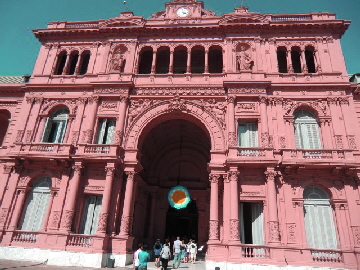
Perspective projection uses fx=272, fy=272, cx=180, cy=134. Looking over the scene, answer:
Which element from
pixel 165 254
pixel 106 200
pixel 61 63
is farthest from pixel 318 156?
pixel 61 63

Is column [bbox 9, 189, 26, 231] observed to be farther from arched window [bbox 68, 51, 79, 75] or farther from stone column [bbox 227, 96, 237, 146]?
stone column [bbox 227, 96, 237, 146]

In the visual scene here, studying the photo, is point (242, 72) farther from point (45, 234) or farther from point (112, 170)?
point (45, 234)

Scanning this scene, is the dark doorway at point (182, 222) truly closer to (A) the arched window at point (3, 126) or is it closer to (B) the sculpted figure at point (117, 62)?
(B) the sculpted figure at point (117, 62)

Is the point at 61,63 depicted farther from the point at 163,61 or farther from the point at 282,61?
the point at 282,61

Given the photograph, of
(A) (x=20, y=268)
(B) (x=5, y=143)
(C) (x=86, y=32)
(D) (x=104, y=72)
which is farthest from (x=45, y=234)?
(C) (x=86, y=32)

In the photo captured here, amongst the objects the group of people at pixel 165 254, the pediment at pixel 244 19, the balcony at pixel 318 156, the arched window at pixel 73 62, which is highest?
the pediment at pixel 244 19

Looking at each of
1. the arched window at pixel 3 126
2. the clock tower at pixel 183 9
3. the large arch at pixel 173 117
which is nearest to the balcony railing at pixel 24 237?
the large arch at pixel 173 117

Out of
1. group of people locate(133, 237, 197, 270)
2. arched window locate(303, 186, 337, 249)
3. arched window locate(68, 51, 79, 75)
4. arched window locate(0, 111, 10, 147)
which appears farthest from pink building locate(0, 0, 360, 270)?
arched window locate(0, 111, 10, 147)

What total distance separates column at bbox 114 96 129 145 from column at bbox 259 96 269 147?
34.0 feet

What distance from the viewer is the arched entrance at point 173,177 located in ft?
83.1

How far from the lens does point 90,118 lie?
21281 mm

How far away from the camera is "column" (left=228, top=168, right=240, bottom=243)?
55.4ft

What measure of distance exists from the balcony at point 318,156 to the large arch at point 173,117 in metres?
4.69

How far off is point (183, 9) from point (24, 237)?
23.1 metres
